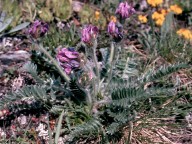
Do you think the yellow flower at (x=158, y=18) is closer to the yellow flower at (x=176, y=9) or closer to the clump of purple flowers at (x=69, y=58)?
the yellow flower at (x=176, y=9)

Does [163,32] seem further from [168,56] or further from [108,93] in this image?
[108,93]

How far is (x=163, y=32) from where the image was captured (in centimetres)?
314

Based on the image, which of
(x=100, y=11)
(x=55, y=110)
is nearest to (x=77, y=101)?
(x=55, y=110)

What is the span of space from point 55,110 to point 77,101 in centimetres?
14

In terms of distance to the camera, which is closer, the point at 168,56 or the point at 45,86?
the point at 45,86

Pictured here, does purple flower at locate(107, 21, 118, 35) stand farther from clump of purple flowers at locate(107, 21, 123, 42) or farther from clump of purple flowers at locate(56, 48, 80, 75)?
clump of purple flowers at locate(56, 48, 80, 75)

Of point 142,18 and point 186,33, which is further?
point 142,18

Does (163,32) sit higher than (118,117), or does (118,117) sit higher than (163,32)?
(163,32)

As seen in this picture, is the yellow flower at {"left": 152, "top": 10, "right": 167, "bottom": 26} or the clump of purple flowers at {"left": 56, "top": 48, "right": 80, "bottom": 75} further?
the yellow flower at {"left": 152, "top": 10, "right": 167, "bottom": 26}

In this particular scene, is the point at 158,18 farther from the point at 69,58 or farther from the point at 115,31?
the point at 69,58

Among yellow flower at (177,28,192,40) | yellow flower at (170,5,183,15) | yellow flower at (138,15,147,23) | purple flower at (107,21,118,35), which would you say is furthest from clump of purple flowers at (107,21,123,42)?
yellow flower at (170,5,183,15)

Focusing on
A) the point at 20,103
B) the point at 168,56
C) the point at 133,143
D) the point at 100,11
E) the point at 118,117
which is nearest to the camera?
the point at 118,117

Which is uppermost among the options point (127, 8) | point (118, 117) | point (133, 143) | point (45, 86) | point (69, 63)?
point (127, 8)

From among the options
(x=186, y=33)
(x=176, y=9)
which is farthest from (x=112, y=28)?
(x=176, y=9)
